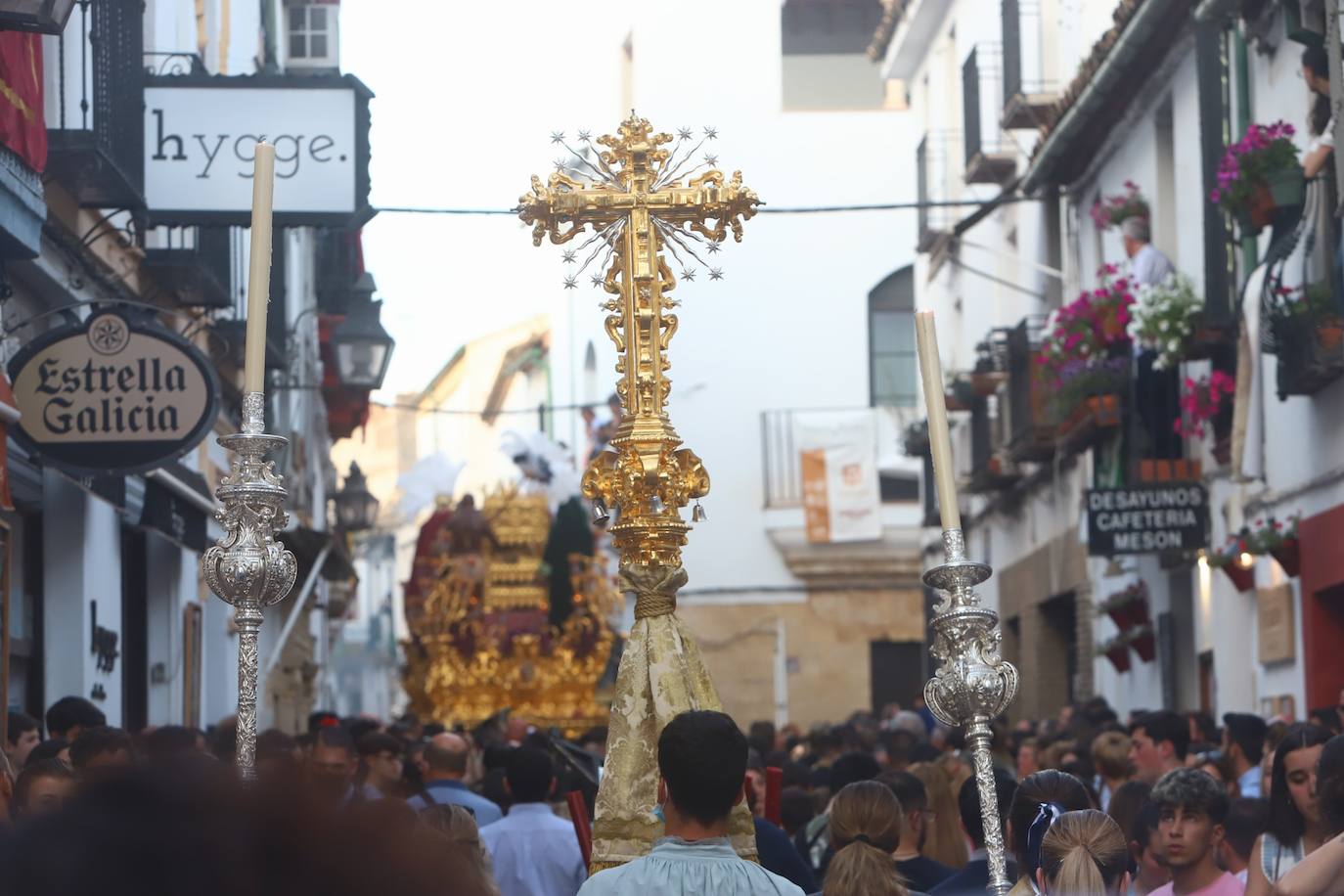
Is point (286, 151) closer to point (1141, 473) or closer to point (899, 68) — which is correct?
point (1141, 473)

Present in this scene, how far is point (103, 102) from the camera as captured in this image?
457 inches

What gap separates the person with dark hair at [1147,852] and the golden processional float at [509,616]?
599 inches

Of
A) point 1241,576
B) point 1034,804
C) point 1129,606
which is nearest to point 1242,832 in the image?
point 1034,804

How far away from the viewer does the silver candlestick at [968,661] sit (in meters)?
4.95

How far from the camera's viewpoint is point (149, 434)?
10.9 metres

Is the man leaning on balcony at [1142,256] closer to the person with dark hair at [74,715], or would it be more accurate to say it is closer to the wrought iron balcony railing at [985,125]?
the wrought iron balcony railing at [985,125]

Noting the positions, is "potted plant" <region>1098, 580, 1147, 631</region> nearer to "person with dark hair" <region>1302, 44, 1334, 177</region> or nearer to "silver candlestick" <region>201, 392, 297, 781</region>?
"person with dark hair" <region>1302, 44, 1334, 177</region>

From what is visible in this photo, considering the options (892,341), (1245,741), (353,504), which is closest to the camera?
(1245,741)

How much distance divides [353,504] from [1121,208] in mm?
11873

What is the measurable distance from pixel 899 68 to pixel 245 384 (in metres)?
28.7

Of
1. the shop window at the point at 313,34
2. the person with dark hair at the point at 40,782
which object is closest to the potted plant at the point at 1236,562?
the person with dark hair at the point at 40,782

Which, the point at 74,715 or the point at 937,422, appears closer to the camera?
the point at 937,422

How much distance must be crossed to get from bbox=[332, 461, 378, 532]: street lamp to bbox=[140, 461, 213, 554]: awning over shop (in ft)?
35.0

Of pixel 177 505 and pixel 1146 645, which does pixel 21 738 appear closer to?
pixel 177 505
